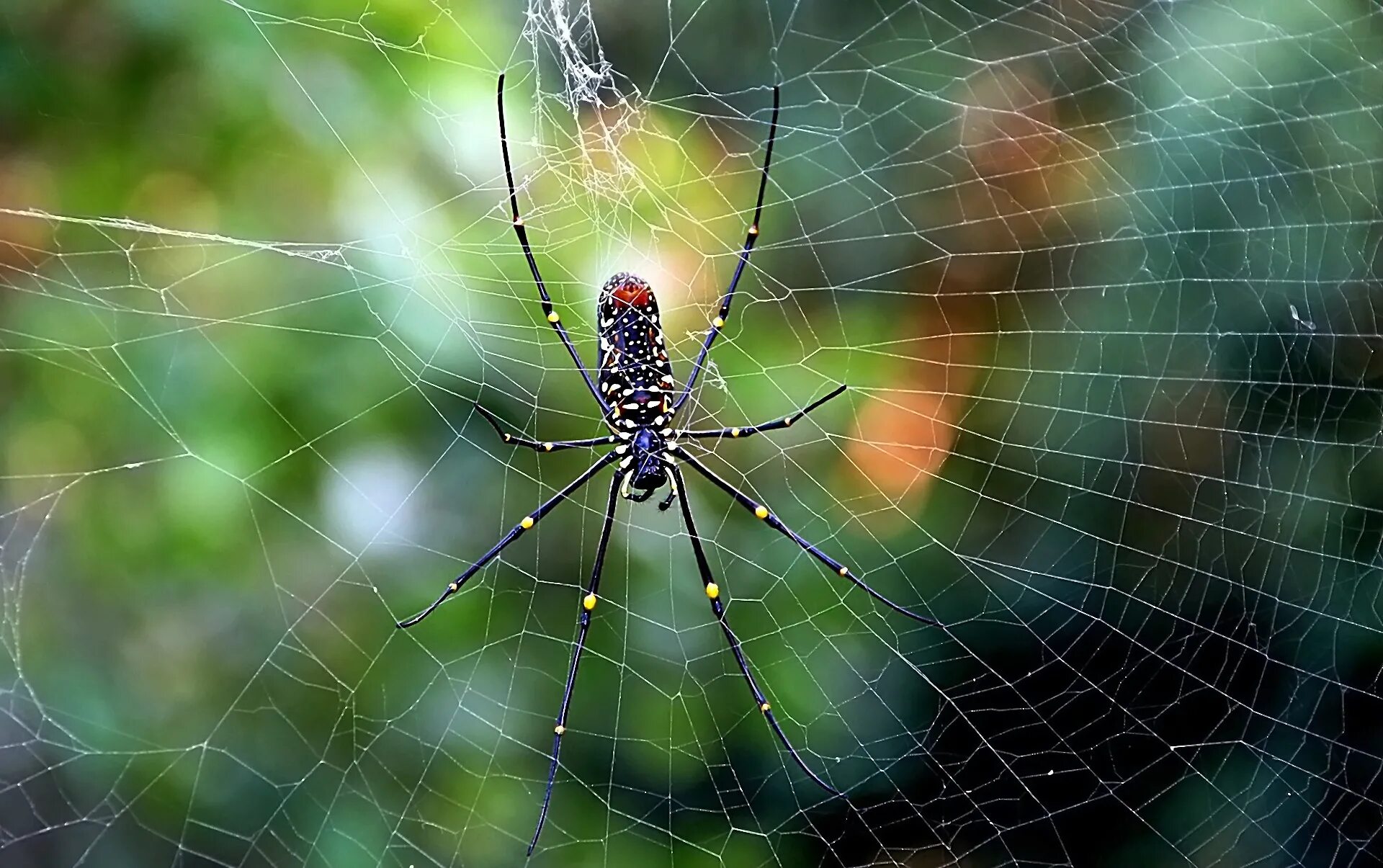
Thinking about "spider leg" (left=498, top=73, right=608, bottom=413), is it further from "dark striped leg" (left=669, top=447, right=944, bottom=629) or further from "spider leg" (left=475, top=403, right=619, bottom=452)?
"dark striped leg" (left=669, top=447, right=944, bottom=629)

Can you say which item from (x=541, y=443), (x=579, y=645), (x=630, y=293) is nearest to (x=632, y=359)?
(x=630, y=293)

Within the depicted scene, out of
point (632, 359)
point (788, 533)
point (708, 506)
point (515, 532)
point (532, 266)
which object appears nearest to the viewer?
point (532, 266)

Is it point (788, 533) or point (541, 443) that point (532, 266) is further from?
point (788, 533)

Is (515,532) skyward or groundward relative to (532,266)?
groundward

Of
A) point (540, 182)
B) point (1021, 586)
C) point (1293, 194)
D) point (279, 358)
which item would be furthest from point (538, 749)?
point (1293, 194)

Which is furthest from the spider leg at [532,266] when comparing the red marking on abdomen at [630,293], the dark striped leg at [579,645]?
the dark striped leg at [579,645]

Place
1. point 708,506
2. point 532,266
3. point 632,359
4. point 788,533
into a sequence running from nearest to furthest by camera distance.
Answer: point 532,266 → point 632,359 → point 788,533 → point 708,506

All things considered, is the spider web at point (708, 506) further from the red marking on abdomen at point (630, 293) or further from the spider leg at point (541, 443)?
the red marking on abdomen at point (630, 293)

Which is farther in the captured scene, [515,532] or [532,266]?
[515,532]
